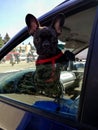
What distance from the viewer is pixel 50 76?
193 cm

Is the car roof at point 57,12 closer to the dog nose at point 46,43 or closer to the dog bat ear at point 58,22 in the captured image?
the dog bat ear at point 58,22

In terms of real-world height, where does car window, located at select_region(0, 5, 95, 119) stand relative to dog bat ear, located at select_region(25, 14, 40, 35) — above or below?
below

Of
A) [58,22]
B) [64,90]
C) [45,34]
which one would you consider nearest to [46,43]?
[45,34]

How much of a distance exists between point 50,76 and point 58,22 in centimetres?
37

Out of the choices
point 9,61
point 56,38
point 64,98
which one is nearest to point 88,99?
point 64,98

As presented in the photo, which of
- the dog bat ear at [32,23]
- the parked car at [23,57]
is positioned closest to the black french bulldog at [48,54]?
the dog bat ear at [32,23]

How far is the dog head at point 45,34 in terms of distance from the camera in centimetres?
203

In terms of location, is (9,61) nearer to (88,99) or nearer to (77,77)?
(77,77)

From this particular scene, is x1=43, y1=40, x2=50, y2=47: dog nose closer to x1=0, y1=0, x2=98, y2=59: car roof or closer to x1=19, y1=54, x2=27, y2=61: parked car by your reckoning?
x1=0, y1=0, x2=98, y2=59: car roof

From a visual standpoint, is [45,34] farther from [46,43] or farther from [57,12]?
[57,12]

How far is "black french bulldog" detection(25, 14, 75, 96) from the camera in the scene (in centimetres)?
192

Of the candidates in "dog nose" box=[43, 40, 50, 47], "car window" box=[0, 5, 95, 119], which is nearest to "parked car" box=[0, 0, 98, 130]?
"car window" box=[0, 5, 95, 119]

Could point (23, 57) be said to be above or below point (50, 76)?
above

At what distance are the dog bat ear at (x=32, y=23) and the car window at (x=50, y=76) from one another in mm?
93
